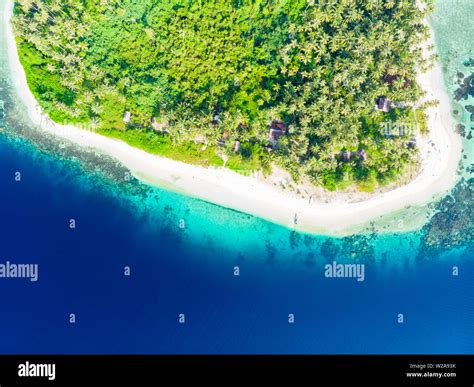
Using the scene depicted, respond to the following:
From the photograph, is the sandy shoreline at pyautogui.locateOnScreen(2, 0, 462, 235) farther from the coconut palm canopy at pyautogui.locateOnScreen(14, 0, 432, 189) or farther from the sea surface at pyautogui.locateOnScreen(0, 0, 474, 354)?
the coconut palm canopy at pyautogui.locateOnScreen(14, 0, 432, 189)

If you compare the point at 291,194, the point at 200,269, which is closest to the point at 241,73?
the point at 291,194

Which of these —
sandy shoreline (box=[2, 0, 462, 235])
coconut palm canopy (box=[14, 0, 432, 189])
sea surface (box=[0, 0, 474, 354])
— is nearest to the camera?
coconut palm canopy (box=[14, 0, 432, 189])

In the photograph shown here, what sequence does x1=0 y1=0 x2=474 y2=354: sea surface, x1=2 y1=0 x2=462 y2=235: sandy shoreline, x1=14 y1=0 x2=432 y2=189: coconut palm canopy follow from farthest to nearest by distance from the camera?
1. x1=2 y1=0 x2=462 y2=235: sandy shoreline
2. x1=0 y1=0 x2=474 y2=354: sea surface
3. x1=14 y1=0 x2=432 y2=189: coconut palm canopy

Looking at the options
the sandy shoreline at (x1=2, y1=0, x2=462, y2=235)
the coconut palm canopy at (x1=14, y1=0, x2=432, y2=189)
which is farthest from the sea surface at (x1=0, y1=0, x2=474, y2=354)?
the coconut palm canopy at (x1=14, y1=0, x2=432, y2=189)

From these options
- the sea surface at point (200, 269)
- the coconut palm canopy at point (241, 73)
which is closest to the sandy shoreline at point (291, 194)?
the sea surface at point (200, 269)

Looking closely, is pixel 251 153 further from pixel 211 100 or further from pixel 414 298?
pixel 414 298

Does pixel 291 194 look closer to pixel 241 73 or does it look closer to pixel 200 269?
pixel 200 269

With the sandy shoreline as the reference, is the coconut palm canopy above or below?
above
